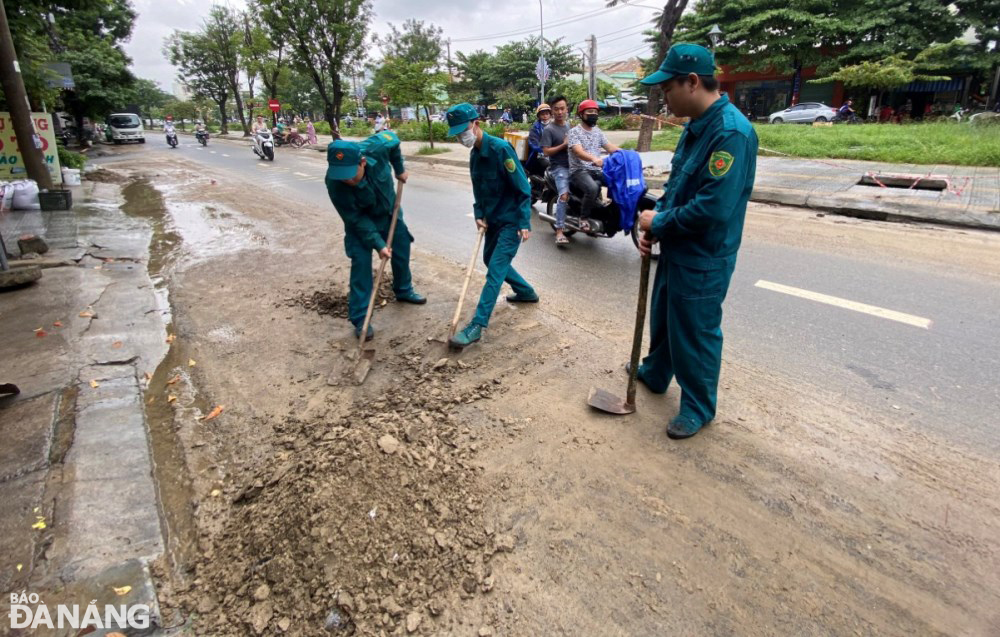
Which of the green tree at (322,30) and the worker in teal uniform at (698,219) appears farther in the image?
the green tree at (322,30)

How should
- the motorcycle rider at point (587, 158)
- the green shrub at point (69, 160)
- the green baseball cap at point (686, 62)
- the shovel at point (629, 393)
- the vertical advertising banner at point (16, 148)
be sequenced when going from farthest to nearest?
1. the green shrub at point (69, 160)
2. the vertical advertising banner at point (16, 148)
3. the motorcycle rider at point (587, 158)
4. the shovel at point (629, 393)
5. the green baseball cap at point (686, 62)

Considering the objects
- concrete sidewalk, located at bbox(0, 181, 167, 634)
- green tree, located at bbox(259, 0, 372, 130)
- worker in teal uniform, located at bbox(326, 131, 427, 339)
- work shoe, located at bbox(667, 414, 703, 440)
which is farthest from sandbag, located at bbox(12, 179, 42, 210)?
green tree, located at bbox(259, 0, 372, 130)

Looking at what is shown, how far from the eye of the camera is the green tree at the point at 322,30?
23047mm

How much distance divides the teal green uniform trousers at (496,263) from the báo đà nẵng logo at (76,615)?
247 cm

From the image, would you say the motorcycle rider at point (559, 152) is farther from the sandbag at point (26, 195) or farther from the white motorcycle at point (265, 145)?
the white motorcycle at point (265, 145)

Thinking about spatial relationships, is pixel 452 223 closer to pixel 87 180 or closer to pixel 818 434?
pixel 818 434

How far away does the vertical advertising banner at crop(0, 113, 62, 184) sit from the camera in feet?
32.9

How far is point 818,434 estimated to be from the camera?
2.68 metres

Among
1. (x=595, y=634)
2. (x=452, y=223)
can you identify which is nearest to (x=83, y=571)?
(x=595, y=634)

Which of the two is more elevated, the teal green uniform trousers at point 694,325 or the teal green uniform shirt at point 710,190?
the teal green uniform shirt at point 710,190

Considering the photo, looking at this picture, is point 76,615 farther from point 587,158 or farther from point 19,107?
point 19,107

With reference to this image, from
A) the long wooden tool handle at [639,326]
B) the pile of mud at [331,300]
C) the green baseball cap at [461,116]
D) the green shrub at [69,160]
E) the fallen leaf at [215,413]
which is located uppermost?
the green baseball cap at [461,116]

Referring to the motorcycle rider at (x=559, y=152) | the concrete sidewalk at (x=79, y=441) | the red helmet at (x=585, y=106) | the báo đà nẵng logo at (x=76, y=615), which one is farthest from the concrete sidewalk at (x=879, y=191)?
the báo đà nẵng logo at (x=76, y=615)

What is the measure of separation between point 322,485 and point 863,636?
2055mm
